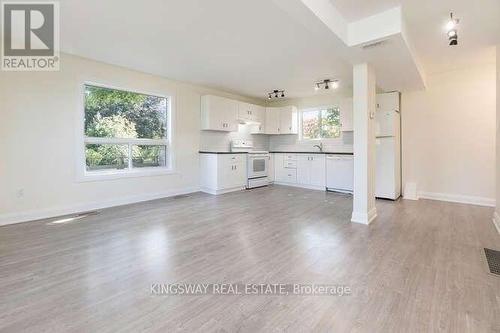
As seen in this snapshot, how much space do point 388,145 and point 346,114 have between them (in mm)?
1267

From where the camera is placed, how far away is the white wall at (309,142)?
613 cm

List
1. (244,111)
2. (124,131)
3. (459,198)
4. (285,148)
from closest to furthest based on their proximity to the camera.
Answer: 1. (124,131)
2. (459,198)
3. (244,111)
4. (285,148)

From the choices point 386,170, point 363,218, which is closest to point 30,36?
point 363,218

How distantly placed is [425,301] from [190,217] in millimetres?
2874

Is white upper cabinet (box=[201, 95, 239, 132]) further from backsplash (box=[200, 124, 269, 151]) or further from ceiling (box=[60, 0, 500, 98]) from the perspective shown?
ceiling (box=[60, 0, 500, 98])

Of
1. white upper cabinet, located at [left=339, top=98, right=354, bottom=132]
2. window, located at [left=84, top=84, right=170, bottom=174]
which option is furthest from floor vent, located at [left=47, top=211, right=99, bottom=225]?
white upper cabinet, located at [left=339, top=98, right=354, bottom=132]

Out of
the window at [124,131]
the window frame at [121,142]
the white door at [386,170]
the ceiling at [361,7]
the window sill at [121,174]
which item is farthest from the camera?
the white door at [386,170]

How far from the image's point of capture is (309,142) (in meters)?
6.79

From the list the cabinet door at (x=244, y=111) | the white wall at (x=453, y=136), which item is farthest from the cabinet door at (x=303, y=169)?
the white wall at (x=453, y=136)

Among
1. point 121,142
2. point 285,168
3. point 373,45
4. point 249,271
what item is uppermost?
point 373,45

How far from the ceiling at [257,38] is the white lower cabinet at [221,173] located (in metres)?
1.77

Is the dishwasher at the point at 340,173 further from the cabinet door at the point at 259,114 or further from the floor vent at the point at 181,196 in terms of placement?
the floor vent at the point at 181,196

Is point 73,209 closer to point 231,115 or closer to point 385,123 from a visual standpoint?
A: point 231,115

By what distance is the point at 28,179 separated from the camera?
347 centimetres
